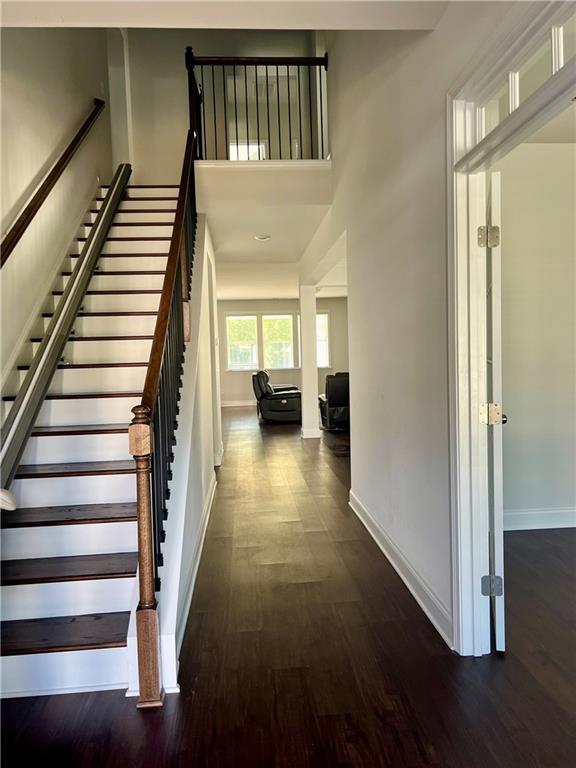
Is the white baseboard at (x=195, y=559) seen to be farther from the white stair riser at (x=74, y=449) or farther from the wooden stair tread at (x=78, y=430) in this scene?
the wooden stair tread at (x=78, y=430)

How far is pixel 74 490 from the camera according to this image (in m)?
2.48

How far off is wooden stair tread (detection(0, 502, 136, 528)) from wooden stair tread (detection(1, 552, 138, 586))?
167 mm

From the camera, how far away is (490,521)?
202 centimetres

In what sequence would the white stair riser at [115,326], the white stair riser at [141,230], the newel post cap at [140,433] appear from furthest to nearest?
the white stair riser at [141,230]
the white stair riser at [115,326]
the newel post cap at [140,433]

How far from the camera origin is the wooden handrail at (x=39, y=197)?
2.56 m

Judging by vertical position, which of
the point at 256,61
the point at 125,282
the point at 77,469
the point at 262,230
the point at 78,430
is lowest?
the point at 77,469

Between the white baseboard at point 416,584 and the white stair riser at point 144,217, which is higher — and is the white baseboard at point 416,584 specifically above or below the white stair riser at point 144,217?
below

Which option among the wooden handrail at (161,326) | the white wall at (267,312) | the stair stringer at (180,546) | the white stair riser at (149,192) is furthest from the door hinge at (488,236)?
the white wall at (267,312)

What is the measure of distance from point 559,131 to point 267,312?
9.09 m

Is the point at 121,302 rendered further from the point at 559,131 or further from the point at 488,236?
the point at 559,131

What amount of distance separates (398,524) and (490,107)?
2.17 m

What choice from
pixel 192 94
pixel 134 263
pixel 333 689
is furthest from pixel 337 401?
pixel 333 689

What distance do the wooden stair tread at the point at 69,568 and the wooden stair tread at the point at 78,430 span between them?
695 millimetres

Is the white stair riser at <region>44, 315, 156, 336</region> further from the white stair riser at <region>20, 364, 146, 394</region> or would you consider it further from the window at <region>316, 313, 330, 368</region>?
the window at <region>316, 313, 330, 368</region>
